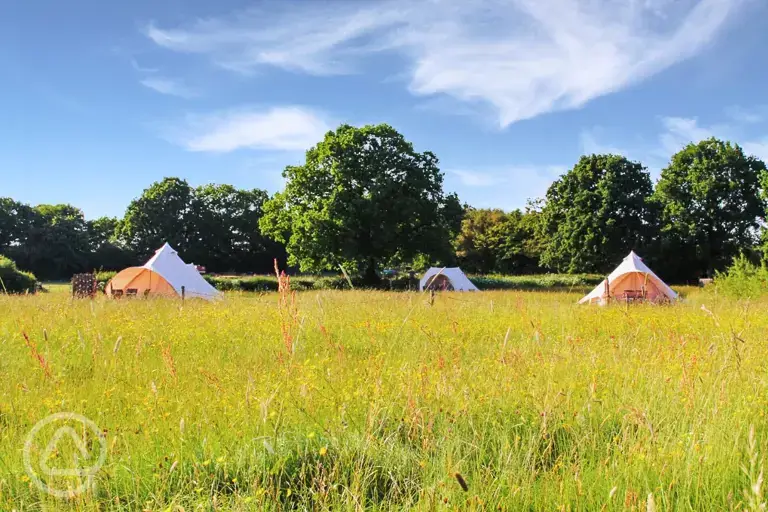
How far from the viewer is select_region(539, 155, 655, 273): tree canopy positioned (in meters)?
38.1

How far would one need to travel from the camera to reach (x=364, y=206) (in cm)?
2922

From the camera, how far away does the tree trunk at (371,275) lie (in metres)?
31.3

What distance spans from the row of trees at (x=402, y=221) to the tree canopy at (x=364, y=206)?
3.0 inches

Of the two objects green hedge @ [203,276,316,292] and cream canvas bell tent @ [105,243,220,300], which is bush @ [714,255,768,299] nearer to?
cream canvas bell tent @ [105,243,220,300]

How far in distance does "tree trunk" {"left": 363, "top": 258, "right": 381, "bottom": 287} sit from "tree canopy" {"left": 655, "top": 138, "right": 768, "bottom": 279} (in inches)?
799

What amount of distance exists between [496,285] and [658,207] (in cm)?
1481

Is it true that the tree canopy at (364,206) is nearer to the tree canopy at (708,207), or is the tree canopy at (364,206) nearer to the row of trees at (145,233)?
the tree canopy at (708,207)

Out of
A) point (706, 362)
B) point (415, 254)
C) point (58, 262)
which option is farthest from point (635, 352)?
point (58, 262)

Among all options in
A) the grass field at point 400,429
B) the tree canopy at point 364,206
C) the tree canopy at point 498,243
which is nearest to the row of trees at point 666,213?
the tree canopy at point 498,243

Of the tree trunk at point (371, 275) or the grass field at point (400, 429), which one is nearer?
the grass field at point (400, 429)

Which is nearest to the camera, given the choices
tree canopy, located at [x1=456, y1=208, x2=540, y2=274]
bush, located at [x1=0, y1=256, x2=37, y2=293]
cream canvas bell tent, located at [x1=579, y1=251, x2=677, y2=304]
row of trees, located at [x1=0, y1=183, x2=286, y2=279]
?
cream canvas bell tent, located at [x1=579, y1=251, x2=677, y2=304]

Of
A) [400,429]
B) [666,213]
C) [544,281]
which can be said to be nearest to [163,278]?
[400,429]

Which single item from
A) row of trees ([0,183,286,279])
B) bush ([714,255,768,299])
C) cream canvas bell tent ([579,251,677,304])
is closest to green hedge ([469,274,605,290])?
cream canvas bell tent ([579,251,677,304])

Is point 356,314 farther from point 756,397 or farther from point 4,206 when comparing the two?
point 4,206
